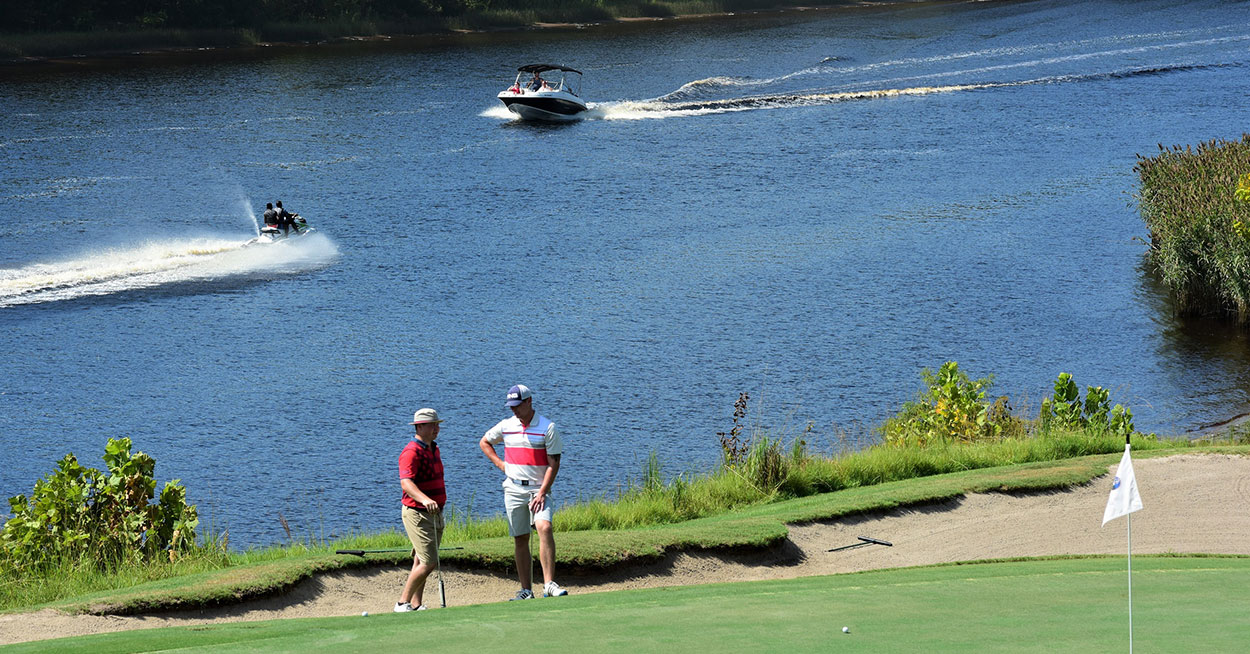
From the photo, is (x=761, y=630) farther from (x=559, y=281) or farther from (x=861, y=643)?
(x=559, y=281)

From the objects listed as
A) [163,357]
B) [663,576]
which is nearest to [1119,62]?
[163,357]

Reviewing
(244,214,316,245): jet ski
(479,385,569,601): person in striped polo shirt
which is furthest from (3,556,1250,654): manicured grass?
(244,214,316,245): jet ski

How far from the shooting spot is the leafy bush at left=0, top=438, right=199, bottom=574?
1766 centimetres

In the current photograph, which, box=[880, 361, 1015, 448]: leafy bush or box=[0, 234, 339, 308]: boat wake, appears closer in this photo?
box=[880, 361, 1015, 448]: leafy bush

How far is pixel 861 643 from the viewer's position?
Result: 10.3m

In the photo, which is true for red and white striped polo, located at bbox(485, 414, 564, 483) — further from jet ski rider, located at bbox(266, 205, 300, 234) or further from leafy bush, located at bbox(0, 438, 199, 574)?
jet ski rider, located at bbox(266, 205, 300, 234)

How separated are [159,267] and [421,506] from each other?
35.4m

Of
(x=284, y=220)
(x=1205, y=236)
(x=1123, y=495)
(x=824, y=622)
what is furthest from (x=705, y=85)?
(x=1123, y=495)

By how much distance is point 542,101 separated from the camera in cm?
7600

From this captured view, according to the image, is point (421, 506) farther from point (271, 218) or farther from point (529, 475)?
point (271, 218)

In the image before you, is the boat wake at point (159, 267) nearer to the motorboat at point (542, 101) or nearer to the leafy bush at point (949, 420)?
the motorboat at point (542, 101)

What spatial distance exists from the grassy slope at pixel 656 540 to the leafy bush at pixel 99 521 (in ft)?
7.84

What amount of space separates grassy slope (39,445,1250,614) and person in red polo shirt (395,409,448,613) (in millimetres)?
1913

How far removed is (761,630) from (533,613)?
7.78ft
